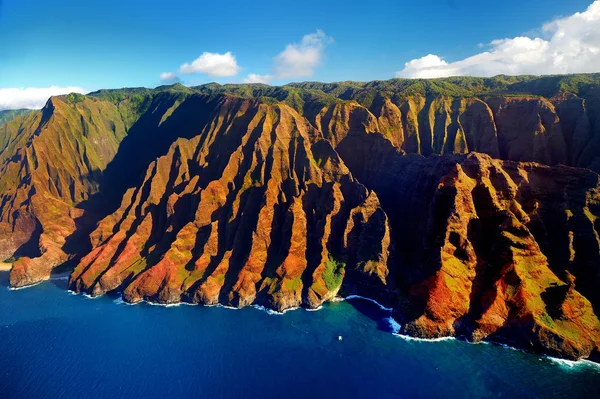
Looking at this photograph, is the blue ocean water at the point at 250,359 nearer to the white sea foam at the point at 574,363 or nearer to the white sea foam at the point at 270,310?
the white sea foam at the point at 574,363

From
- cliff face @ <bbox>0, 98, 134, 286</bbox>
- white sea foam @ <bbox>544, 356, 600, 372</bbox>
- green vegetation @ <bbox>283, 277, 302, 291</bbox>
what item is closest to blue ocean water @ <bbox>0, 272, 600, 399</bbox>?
white sea foam @ <bbox>544, 356, 600, 372</bbox>

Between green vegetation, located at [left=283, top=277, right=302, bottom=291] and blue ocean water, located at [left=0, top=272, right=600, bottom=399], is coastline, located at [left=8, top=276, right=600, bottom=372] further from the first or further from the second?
green vegetation, located at [left=283, top=277, right=302, bottom=291]

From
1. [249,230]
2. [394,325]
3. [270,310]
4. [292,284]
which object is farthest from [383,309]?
[249,230]

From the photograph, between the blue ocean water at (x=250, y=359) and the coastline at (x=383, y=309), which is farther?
the coastline at (x=383, y=309)

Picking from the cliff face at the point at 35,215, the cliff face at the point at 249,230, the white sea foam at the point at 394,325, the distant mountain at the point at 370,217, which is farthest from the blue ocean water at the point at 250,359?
the cliff face at the point at 35,215

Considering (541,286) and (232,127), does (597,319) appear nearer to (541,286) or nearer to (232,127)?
(541,286)

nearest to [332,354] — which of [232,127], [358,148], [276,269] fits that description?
[276,269]
